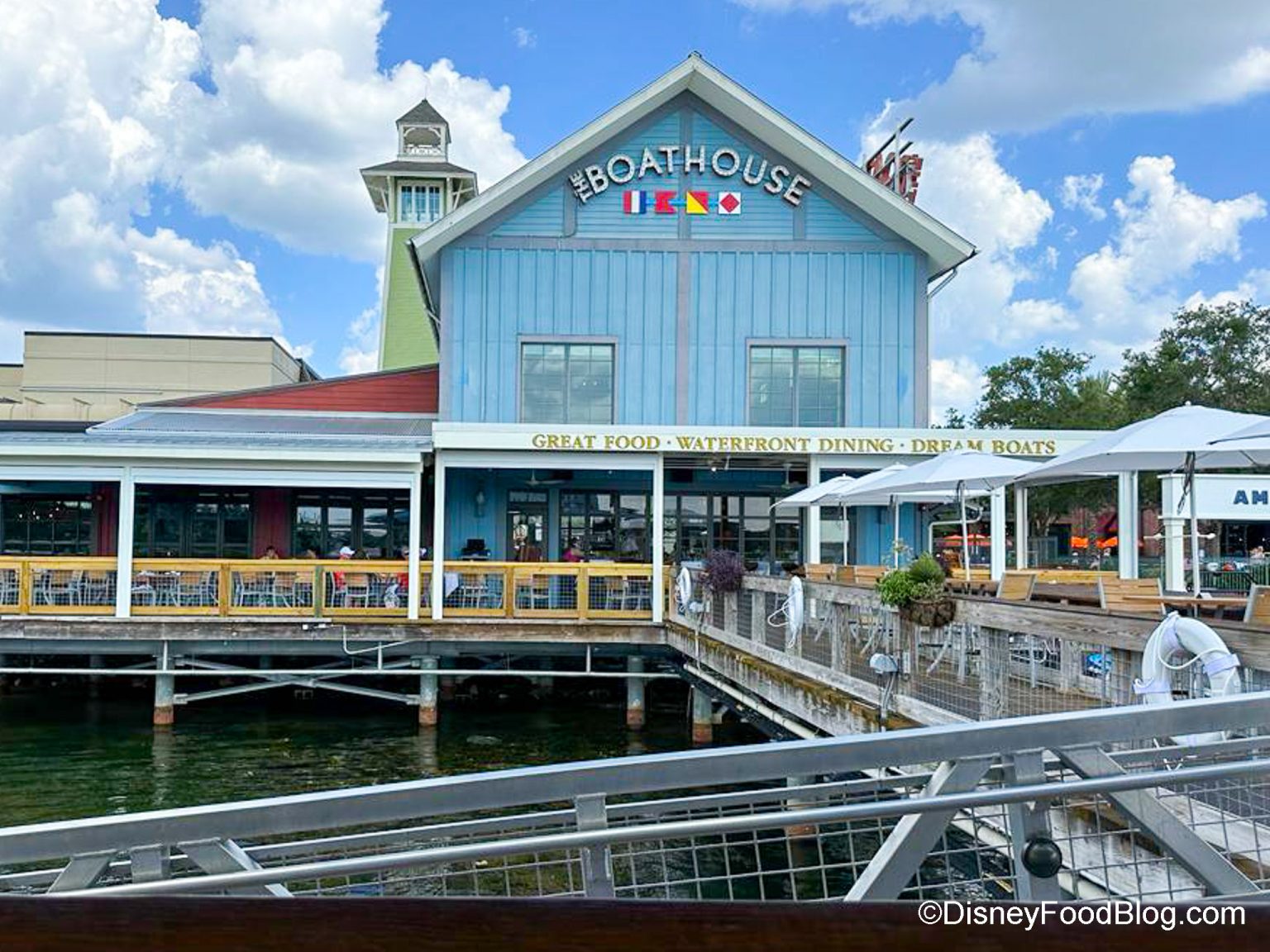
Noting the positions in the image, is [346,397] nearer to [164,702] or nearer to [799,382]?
[164,702]

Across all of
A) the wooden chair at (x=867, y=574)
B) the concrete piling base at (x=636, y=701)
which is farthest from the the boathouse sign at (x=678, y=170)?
the concrete piling base at (x=636, y=701)

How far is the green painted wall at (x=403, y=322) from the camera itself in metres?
34.3

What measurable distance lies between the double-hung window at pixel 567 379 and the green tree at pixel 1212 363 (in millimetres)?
26006

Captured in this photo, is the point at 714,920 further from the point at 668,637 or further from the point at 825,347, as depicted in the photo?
the point at 825,347

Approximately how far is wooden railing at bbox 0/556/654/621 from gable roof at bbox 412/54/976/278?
6.34 m

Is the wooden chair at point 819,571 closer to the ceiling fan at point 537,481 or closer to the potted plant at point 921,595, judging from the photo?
the ceiling fan at point 537,481

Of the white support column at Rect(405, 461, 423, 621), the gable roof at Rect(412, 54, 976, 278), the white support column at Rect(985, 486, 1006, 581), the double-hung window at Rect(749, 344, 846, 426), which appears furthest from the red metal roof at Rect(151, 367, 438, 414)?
the white support column at Rect(985, 486, 1006, 581)

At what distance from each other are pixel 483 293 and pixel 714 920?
1941cm

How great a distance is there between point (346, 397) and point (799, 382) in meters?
9.16

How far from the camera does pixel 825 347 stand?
20266 mm

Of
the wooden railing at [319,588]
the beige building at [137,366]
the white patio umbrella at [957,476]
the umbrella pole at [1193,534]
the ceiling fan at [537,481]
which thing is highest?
the beige building at [137,366]

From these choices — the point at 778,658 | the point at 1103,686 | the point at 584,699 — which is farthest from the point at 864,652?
the point at 584,699

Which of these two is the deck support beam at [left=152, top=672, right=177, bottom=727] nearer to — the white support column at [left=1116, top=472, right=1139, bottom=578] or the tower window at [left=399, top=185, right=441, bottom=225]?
the white support column at [left=1116, top=472, right=1139, bottom=578]

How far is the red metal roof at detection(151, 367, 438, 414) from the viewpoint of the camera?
21938mm
